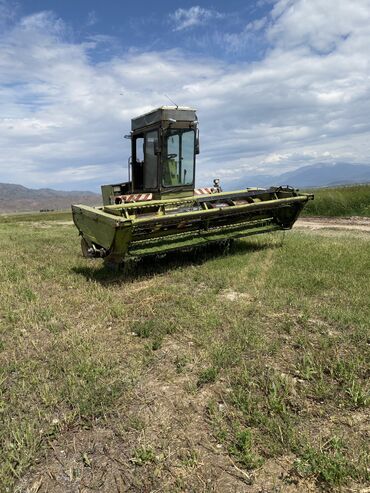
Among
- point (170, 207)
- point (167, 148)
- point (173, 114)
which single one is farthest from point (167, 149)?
point (170, 207)

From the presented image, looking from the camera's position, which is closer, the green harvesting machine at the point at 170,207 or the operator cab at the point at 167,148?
the green harvesting machine at the point at 170,207

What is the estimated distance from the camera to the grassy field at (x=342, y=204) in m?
23.0

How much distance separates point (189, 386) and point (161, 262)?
5934mm

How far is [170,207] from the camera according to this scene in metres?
10.3

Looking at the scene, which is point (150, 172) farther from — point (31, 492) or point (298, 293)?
point (31, 492)

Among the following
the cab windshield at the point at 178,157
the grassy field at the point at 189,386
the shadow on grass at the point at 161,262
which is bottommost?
the grassy field at the point at 189,386

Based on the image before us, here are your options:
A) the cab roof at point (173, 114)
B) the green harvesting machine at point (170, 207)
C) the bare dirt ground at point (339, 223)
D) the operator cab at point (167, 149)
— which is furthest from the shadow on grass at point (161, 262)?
the bare dirt ground at point (339, 223)

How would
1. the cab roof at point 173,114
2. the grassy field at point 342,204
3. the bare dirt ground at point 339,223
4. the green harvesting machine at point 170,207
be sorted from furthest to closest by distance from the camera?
the grassy field at point 342,204 → the bare dirt ground at point 339,223 → the cab roof at point 173,114 → the green harvesting machine at point 170,207

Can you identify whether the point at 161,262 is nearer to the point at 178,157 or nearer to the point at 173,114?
the point at 178,157

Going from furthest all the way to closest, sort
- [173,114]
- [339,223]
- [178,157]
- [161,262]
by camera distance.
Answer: [339,223], [178,157], [173,114], [161,262]

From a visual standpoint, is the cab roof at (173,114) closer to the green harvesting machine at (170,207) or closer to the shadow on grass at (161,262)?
the green harvesting machine at (170,207)

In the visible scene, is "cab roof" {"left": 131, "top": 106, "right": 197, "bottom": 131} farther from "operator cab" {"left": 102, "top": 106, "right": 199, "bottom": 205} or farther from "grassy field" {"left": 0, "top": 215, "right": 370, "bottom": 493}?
"grassy field" {"left": 0, "top": 215, "right": 370, "bottom": 493}

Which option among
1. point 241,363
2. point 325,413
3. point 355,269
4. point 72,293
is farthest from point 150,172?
point 325,413

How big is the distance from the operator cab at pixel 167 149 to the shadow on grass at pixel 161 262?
2.30m
